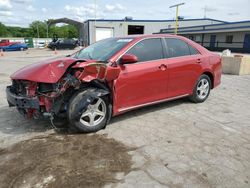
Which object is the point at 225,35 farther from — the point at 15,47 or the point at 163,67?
the point at 163,67

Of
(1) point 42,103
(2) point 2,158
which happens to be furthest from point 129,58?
(2) point 2,158

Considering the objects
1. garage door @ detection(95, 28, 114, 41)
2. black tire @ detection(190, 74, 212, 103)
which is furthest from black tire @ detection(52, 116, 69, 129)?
garage door @ detection(95, 28, 114, 41)

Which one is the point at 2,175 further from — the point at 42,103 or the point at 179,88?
the point at 179,88

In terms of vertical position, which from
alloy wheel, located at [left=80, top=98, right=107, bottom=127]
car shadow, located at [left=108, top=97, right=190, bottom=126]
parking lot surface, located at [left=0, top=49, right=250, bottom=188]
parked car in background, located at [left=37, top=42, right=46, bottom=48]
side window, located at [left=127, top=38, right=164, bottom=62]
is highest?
side window, located at [left=127, top=38, right=164, bottom=62]

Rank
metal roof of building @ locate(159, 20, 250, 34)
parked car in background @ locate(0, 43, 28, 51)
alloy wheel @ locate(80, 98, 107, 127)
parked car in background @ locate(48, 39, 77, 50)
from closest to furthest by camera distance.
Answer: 1. alloy wheel @ locate(80, 98, 107, 127)
2. metal roof of building @ locate(159, 20, 250, 34)
3. parked car in background @ locate(0, 43, 28, 51)
4. parked car in background @ locate(48, 39, 77, 50)

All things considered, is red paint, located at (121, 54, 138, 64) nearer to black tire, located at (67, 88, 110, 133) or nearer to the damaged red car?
the damaged red car

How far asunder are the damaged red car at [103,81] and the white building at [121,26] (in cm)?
3625

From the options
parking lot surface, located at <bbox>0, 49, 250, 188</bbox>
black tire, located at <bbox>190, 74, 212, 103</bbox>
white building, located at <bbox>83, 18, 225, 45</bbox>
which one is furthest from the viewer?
white building, located at <bbox>83, 18, 225, 45</bbox>

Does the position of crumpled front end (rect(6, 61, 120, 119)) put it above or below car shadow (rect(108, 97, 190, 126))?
above

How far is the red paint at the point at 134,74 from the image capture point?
3.71 metres

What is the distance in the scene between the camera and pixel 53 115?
3723mm

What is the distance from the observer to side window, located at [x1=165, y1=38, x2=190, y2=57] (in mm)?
5023

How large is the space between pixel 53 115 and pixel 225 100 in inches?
181

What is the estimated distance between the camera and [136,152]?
3.38 m
